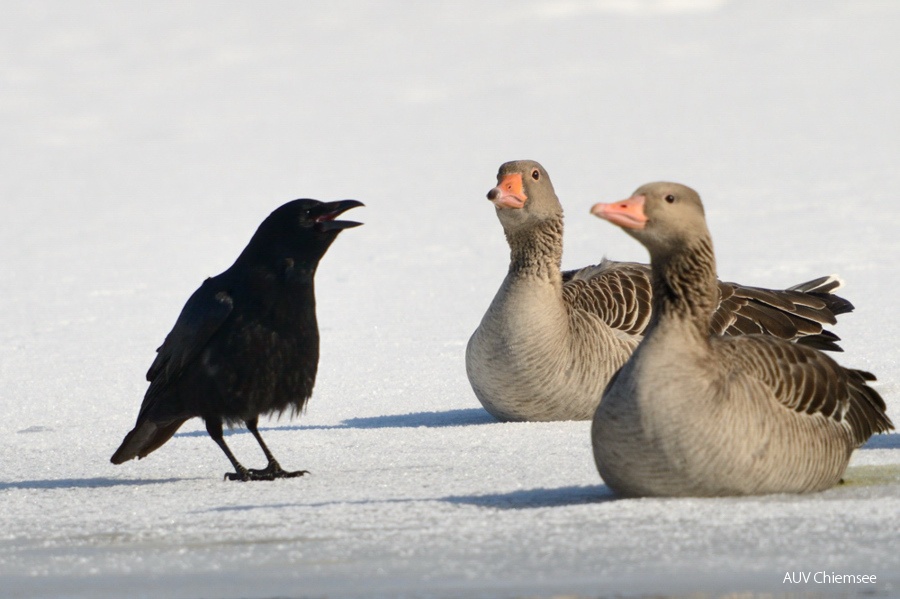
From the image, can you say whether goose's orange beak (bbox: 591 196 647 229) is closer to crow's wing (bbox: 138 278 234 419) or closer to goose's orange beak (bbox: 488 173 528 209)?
crow's wing (bbox: 138 278 234 419)

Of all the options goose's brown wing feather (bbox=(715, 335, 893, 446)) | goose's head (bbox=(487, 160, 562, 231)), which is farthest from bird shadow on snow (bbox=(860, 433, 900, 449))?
goose's head (bbox=(487, 160, 562, 231))

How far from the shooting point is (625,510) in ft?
17.0

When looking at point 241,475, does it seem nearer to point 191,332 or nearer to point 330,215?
point 191,332

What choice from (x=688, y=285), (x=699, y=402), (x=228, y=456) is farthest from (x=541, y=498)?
(x=228, y=456)

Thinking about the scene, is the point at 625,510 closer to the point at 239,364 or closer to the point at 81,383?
the point at 239,364

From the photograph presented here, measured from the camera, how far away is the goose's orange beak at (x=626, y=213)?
5.31m

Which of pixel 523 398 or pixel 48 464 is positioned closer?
pixel 48 464

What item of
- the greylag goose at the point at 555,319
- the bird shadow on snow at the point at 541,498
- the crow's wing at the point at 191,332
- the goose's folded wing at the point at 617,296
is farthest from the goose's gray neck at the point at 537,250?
the bird shadow on snow at the point at 541,498

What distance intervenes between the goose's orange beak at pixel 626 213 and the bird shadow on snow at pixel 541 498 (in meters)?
1.01

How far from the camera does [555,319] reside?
816cm

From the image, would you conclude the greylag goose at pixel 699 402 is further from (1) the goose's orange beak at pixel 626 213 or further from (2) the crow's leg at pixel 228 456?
(2) the crow's leg at pixel 228 456

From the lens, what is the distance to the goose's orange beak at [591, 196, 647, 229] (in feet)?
17.4

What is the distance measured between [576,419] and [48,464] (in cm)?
280

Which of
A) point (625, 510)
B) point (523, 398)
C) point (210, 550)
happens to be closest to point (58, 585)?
point (210, 550)
